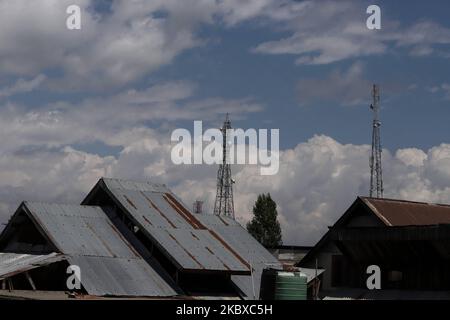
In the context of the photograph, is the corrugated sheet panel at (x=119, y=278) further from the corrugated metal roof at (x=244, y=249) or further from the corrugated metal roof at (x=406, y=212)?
the corrugated metal roof at (x=406, y=212)

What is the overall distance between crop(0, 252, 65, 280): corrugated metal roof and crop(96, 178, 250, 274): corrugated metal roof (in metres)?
6.45

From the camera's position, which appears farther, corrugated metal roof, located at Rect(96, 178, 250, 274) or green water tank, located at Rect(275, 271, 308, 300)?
corrugated metal roof, located at Rect(96, 178, 250, 274)

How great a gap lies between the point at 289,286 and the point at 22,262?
15.6 metres

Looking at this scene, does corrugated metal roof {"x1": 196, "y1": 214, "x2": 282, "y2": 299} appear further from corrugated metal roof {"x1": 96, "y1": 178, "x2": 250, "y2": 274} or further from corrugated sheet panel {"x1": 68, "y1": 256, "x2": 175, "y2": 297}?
corrugated sheet panel {"x1": 68, "y1": 256, "x2": 175, "y2": 297}

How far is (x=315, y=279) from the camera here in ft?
141

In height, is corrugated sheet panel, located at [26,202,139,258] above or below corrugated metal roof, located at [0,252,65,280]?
above

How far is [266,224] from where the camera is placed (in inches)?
4070

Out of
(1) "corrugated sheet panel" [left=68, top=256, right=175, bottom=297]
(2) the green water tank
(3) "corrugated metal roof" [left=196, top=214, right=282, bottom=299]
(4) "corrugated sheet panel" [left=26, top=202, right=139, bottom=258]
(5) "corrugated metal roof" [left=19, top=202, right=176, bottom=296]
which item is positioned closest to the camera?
(2) the green water tank

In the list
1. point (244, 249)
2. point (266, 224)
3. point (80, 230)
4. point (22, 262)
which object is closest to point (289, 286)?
→ point (244, 249)

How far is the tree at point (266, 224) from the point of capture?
10319 cm

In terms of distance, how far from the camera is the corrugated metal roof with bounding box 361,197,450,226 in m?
41.5

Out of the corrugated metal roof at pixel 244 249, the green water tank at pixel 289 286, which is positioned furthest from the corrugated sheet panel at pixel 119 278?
the green water tank at pixel 289 286

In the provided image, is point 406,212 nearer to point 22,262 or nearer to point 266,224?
point 22,262

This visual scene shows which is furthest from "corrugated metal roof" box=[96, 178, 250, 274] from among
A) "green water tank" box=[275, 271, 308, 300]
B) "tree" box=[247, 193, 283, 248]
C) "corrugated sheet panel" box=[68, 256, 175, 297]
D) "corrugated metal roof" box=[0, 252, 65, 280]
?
"tree" box=[247, 193, 283, 248]
